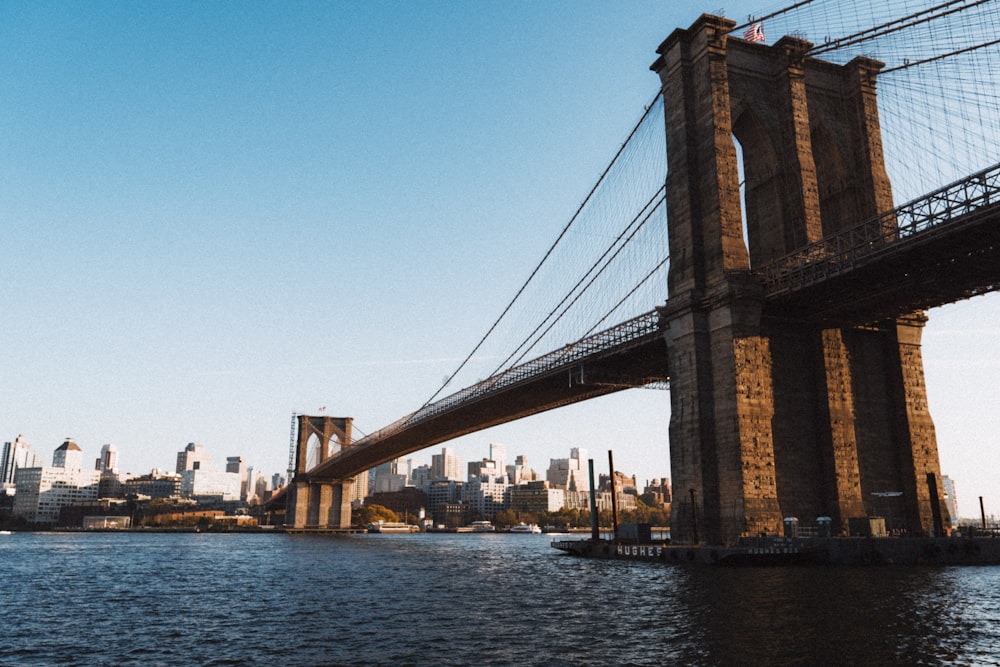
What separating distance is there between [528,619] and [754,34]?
40877mm

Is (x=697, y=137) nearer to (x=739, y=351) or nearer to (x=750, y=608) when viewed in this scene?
(x=739, y=351)

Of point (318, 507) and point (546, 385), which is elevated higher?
point (546, 385)

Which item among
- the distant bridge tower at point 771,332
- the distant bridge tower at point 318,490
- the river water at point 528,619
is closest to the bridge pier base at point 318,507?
the distant bridge tower at point 318,490

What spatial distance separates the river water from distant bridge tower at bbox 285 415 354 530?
102 meters

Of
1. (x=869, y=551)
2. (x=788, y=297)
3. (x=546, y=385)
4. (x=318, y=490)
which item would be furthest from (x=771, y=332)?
(x=318, y=490)

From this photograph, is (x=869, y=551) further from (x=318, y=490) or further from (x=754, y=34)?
(x=318, y=490)

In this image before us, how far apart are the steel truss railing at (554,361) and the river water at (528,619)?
17.2 meters

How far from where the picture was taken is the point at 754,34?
5072cm

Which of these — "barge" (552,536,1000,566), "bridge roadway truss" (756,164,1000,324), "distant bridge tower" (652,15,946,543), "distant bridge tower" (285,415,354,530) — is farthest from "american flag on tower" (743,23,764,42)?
"distant bridge tower" (285,415,354,530)

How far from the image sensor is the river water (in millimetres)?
19641

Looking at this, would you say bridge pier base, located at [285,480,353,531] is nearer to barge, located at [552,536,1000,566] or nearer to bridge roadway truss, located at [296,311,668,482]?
bridge roadway truss, located at [296,311,668,482]

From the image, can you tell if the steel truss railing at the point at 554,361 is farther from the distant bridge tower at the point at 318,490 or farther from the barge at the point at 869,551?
the distant bridge tower at the point at 318,490

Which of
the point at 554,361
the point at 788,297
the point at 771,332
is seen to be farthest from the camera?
the point at 554,361

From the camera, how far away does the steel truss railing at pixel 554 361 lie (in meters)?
54.9
